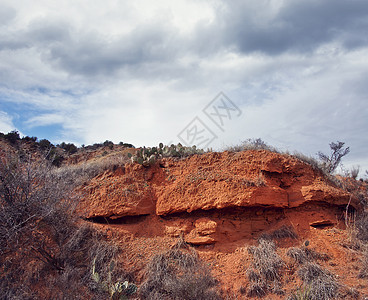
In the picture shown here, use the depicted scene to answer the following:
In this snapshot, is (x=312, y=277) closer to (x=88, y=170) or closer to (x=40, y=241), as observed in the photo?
(x=40, y=241)

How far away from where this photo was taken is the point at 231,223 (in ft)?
25.1

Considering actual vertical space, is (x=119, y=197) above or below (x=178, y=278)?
above

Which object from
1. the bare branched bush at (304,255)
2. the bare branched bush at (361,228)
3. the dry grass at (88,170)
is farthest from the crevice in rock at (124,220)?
the bare branched bush at (361,228)

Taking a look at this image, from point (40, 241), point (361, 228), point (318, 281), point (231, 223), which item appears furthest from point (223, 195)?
point (40, 241)

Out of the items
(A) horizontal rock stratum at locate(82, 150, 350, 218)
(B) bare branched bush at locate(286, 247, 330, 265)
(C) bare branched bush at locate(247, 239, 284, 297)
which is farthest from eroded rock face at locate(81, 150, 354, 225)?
(B) bare branched bush at locate(286, 247, 330, 265)

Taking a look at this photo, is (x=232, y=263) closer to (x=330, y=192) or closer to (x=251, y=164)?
(x=251, y=164)

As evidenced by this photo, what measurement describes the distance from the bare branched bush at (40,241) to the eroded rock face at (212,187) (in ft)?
4.06

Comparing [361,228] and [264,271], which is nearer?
[264,271]

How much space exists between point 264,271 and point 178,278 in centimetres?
196

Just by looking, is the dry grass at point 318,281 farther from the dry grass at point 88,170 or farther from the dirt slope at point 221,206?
the dry grass at point 88,170

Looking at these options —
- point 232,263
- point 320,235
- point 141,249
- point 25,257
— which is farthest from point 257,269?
point 25,257

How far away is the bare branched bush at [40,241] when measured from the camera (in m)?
5.64

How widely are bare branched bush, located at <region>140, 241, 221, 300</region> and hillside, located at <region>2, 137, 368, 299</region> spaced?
25mm

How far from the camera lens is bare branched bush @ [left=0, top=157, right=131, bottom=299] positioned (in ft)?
18.5
